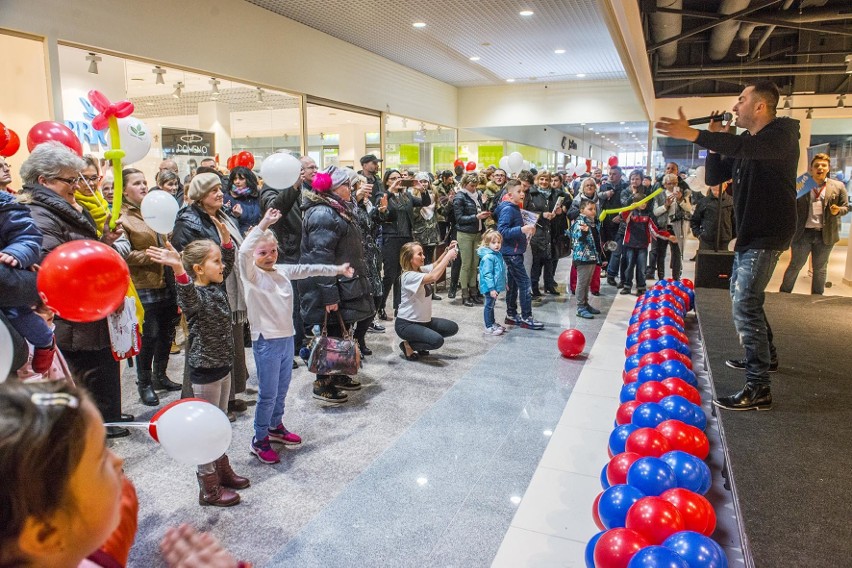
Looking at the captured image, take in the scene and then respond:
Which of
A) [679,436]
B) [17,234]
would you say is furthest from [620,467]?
[17,234]

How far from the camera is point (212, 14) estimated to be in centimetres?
723

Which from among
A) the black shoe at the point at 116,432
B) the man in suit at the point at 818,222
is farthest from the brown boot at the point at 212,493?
the man in suit at the point at 818,222

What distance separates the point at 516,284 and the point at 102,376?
4.18m

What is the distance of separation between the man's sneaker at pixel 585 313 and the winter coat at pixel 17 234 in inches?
219

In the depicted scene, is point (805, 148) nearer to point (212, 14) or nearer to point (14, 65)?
point (212, 14)

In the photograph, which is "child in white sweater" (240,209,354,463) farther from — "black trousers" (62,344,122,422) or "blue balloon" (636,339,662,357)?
"blue balloon" (636,339,662,357)

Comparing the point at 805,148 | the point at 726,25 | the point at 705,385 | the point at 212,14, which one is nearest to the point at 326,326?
the point at 705,385

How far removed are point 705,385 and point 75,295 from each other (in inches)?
166

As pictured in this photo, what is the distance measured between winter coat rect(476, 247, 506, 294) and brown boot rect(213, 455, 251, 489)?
3.41 m

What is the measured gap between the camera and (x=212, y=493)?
2.86m

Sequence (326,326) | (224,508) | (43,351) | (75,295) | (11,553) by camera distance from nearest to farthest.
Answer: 1. (11,553)
2. (75,295)
3. (43,351)
4. (224,508)
5. (326,326)

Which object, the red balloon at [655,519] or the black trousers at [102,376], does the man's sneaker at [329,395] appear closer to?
the black trousers at [102,376]

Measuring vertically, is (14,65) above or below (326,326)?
above

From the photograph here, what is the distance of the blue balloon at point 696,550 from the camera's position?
193 centimetres
